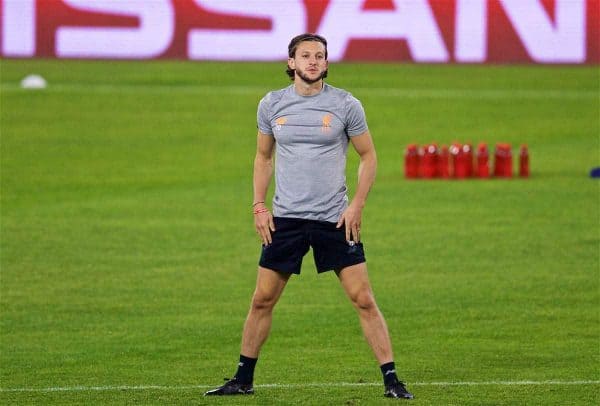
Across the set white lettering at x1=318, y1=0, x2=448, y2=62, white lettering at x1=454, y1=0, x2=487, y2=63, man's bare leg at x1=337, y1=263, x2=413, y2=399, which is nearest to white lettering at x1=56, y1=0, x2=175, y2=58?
white lettering at x1=318, y1=0, x2=448, y2=62

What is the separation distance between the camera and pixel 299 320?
14.1 metres

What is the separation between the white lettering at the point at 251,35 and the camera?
40.7 meters

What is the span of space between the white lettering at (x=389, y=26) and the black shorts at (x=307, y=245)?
30592 mm

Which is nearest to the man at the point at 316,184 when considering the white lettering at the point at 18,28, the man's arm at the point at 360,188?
the man's arm at the point at 360,188

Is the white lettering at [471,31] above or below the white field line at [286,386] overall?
above

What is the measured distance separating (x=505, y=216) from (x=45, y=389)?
11219 millimetres

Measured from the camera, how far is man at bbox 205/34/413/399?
9828mm

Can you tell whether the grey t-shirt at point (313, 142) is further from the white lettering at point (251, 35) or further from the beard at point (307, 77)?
the white lettering at point (251, 35)

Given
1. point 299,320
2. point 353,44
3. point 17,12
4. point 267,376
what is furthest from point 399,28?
point 267,376

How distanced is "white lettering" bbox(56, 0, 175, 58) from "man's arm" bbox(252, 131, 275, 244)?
3116 cm

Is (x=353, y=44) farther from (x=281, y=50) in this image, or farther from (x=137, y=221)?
(x=137, y=221)

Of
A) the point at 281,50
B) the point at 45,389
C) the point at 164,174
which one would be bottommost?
the point at 45,389

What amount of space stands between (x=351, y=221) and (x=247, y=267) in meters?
7.58

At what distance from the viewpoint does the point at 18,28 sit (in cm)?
4097
